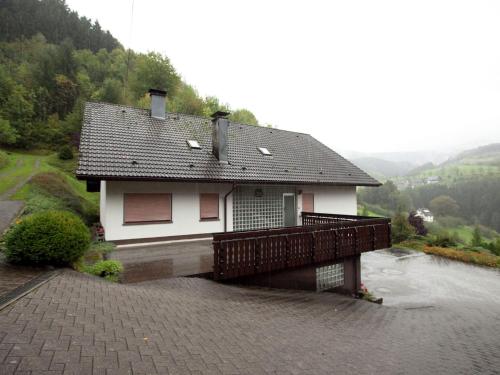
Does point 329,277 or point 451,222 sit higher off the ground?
point 329,277

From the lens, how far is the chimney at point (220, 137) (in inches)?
525

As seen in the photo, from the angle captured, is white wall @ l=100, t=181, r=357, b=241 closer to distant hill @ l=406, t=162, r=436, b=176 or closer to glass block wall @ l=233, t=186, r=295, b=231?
glass block wall @ l=233, t=186, r=295, b=231

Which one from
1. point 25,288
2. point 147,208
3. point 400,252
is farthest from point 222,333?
point 400,252

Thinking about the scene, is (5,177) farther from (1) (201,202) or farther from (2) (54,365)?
(2) (54,365)

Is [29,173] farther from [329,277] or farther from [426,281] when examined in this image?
[426,281]

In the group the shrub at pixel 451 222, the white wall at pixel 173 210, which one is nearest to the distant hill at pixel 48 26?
the white wall at pixel 173 210

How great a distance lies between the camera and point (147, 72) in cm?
3697

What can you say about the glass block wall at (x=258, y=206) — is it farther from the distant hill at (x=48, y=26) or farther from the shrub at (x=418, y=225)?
the distant hill at (x=48, y=26)

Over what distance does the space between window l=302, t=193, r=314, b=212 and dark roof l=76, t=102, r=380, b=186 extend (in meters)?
1.08

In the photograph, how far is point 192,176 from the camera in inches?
449

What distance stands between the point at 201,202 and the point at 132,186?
9.93ft

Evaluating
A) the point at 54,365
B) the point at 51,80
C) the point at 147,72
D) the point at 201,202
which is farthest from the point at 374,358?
the point at 51,80

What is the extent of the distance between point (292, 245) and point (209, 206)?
545 centimetres

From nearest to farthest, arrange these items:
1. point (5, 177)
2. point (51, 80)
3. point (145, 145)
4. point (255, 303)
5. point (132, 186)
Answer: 1. point (255, 303)
2. point (132, 186)
3. point (145, 145)
4. point (5, 177)
5. point (51, 80)
